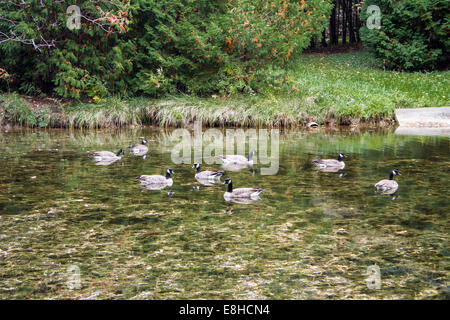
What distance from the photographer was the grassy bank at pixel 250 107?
18.8 meters

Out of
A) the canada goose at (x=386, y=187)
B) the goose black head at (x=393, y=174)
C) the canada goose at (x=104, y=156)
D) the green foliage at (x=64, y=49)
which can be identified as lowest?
the canada goose at (x=386, y=187)

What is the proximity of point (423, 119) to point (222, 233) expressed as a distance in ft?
45.6

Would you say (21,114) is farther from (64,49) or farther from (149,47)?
(149,47)

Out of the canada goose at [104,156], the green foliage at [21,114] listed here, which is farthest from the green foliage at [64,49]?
the canada goose at [104,156]

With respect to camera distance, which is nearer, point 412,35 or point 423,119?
point 423,119

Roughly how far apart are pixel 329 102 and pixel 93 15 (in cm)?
910

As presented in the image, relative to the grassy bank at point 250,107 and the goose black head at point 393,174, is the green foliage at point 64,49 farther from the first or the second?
the goose black head at point 393,174

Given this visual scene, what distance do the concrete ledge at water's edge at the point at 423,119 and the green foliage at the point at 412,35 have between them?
742 cm

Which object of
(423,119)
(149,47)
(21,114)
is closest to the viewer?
(21,114)

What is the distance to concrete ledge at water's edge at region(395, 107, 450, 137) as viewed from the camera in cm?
1875

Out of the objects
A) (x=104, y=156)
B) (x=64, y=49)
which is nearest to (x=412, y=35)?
(x=64, y=49)

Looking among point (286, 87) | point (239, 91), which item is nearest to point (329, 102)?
point (286, 87)

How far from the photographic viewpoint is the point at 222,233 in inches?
294
